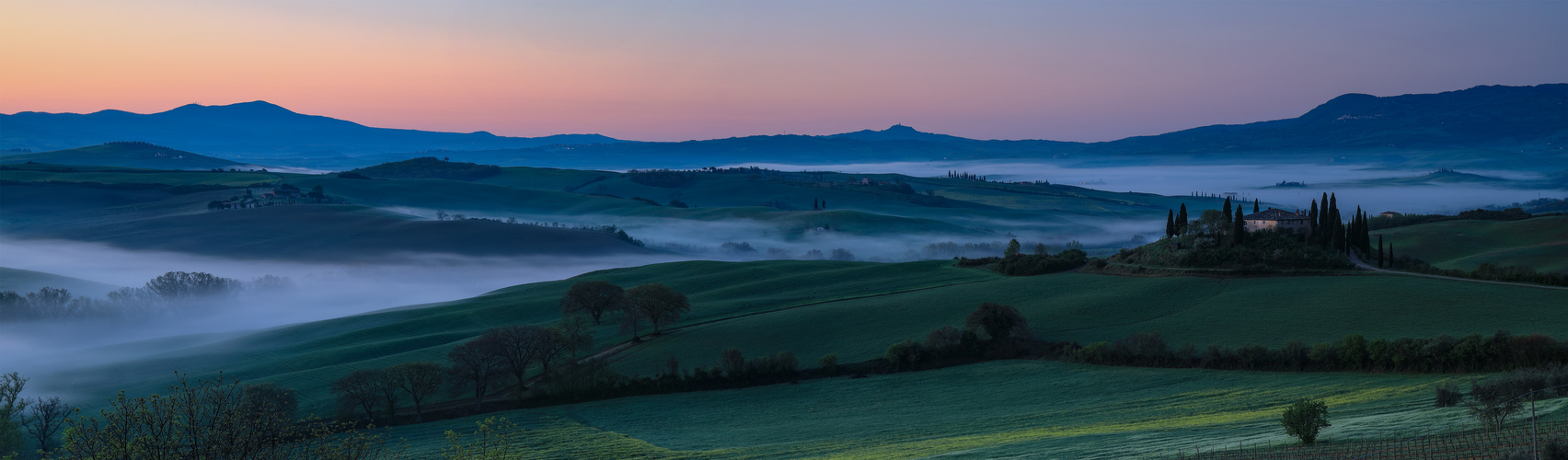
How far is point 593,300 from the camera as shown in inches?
3068

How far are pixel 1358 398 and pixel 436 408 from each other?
50920 millimetres

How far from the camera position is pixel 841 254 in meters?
176

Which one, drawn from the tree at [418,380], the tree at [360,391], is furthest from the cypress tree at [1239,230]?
the tree at [360,391]

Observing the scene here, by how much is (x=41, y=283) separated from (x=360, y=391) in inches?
3722

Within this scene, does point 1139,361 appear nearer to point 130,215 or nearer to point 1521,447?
point 1521,447

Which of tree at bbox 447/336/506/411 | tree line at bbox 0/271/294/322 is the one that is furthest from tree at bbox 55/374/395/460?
tree line at bbox 0/271/294/322

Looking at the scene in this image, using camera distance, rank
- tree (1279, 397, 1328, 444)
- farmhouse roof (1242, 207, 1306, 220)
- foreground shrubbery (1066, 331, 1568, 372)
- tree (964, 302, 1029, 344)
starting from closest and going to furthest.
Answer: tree (1279, 397, 1328, 444) → foreground shrubbery (1066, 331, 1568, 372) → tree (964, 302, 1029, 344) → farmhouse roof (1242, 207, 1306, 220)

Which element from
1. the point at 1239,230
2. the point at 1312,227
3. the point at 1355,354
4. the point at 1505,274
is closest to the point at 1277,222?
the point at 1312,227

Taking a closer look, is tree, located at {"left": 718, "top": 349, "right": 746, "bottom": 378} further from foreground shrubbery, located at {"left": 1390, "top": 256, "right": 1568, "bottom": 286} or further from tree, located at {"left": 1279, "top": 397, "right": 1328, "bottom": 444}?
foreground shrubbery, located at {"left": 1390, "top": 256, "right": 1568, "bottom": 286}

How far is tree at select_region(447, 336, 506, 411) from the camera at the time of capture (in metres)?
58.5

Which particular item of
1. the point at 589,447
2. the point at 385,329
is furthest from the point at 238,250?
the point at 589,447

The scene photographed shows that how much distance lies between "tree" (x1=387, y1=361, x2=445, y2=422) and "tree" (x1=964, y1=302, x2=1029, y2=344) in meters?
36.6

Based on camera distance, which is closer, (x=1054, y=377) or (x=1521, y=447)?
(x=1521, y=447)

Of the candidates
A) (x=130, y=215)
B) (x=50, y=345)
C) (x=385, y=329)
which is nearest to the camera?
(x=385, y=329)
